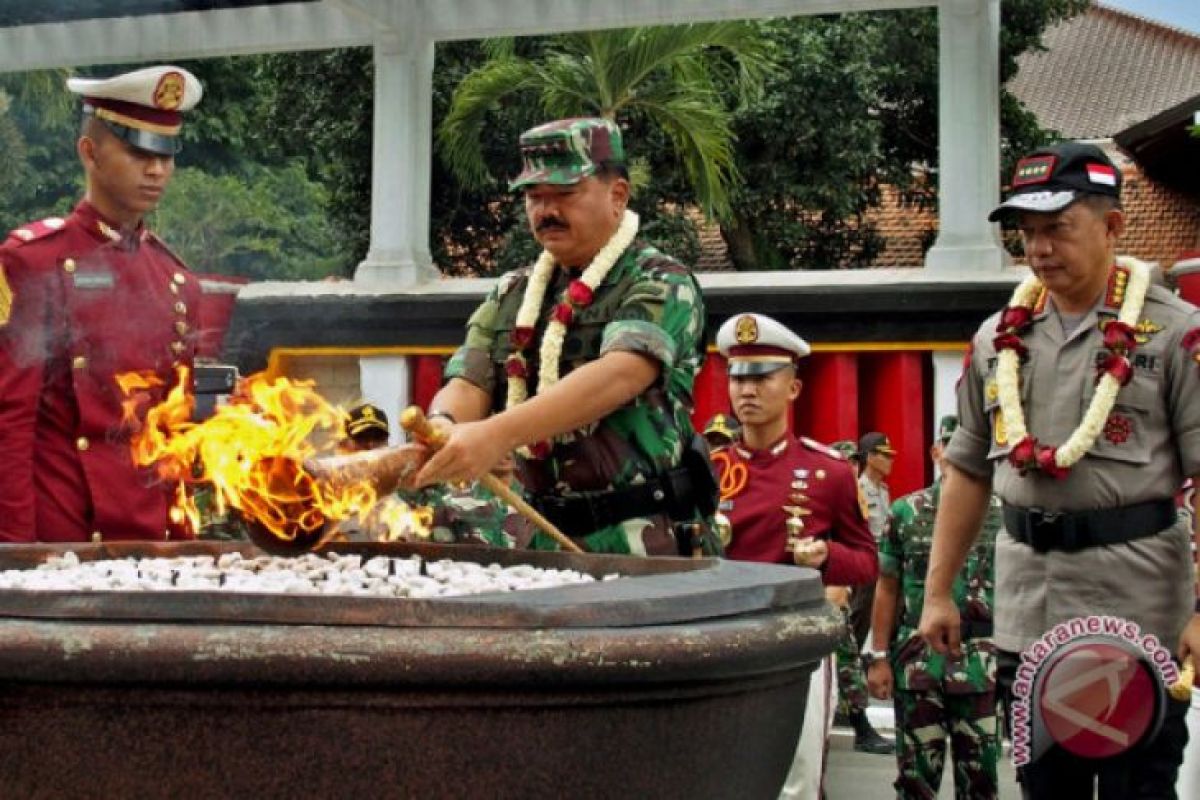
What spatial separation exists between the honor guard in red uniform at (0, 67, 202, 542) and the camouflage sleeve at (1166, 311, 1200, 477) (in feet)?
8.39

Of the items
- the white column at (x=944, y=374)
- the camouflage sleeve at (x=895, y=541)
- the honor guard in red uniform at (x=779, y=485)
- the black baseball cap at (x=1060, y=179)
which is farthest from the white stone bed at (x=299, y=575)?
the white column at (x=944, y=374)

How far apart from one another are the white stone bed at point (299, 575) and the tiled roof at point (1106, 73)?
32.9 metres

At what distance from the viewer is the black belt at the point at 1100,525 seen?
410cm

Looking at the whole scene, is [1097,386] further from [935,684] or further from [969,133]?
[969,133]

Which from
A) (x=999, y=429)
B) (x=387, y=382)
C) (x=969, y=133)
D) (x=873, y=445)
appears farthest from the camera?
(x=387, y=382)

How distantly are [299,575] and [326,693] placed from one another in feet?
2.61

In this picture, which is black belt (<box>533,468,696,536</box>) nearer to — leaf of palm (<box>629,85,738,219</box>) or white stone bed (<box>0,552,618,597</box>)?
white stone bed (<box>0,552,618,597</box>)

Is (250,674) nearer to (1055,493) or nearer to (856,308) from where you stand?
(1055,493)

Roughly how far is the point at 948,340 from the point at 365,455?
28.9ft

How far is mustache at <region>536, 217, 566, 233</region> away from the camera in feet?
12.5

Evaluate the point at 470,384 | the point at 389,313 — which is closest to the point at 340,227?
the point at 389,313

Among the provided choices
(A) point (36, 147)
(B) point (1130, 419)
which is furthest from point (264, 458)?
(A) point (36, 147)

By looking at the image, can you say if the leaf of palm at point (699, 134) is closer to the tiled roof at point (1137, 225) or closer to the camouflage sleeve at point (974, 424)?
the tiled roof at point (1137, 225)

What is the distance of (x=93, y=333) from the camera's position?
424 centimetres
